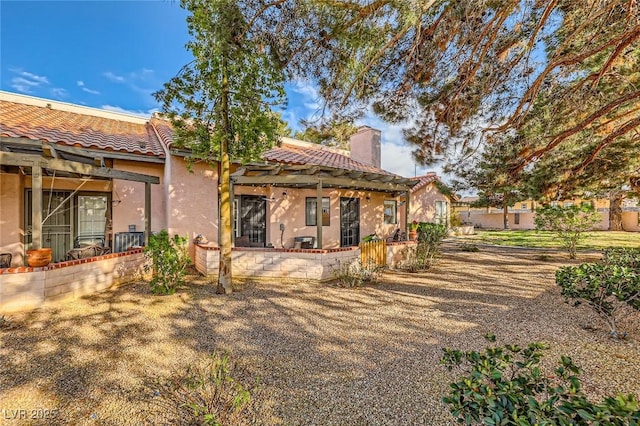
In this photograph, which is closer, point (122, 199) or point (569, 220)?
point (122, 199)

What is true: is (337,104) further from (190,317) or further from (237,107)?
(190,317)

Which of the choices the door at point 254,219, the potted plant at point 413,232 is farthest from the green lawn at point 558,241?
the door at point 254,219

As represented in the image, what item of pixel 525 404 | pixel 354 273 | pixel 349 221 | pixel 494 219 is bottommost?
pixel 354 273

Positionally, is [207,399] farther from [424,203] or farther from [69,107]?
[424,203]

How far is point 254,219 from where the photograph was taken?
38.9 ft

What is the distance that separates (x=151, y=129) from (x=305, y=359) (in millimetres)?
13557

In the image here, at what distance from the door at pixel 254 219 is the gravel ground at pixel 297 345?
3.85 metres

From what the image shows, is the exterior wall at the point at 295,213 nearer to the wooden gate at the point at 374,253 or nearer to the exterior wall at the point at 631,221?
the wooden gate at the point at 374,253

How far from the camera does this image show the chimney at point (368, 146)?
17.3m

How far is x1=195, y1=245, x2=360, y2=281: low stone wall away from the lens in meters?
8.77

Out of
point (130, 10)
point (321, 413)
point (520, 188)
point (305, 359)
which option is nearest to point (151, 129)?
point (130, 10)

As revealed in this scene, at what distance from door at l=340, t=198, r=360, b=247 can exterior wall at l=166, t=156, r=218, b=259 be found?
6.01m

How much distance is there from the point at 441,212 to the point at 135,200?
22.0 m

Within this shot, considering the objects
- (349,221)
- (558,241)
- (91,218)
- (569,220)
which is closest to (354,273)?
(349,221)
